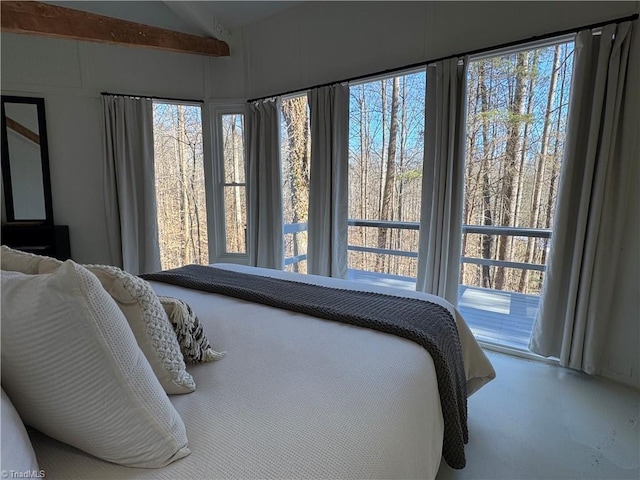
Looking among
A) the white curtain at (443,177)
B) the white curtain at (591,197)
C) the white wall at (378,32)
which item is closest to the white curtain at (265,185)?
the white wall at (378,32)

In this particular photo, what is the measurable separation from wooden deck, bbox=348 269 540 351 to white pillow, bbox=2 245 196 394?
241cm

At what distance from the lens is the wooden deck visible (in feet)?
9.10

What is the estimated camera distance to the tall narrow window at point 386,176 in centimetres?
303

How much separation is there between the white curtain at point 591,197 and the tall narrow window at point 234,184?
302 cm

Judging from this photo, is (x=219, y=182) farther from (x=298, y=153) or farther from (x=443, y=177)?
(x=443, y=177)

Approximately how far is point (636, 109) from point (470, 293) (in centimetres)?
170

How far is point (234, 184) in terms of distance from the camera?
397cm

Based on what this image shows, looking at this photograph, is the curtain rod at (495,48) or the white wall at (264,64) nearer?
the curtain rod at (495,48)

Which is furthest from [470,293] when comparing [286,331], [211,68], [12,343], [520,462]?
[211,68]

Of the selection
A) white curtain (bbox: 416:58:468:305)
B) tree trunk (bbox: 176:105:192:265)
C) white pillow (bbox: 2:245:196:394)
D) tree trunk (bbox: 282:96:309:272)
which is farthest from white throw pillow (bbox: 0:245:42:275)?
tree trunk (bbox: 176:105:192:265)

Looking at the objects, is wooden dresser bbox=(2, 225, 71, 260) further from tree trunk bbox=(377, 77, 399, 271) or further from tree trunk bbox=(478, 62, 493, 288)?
tree trunk bbox=(478, 62, 493, 288)

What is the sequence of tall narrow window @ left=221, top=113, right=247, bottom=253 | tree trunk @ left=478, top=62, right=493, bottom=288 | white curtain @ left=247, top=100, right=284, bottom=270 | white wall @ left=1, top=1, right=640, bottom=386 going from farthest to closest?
1. tall narrow window @ left=221, top=113, right=247, bottom=253
2. white curtain @ left=247, top=100, right=284, bottom=270
3. tree trunk @ left=478, top=62, right=493, bottom=288
4. white wall @ left=1, top=1, right=640, bottom=386

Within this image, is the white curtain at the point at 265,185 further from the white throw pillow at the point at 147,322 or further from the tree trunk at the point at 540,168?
the white throw pillow at the point at 147,322

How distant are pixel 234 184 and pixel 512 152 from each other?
2.80 metres
